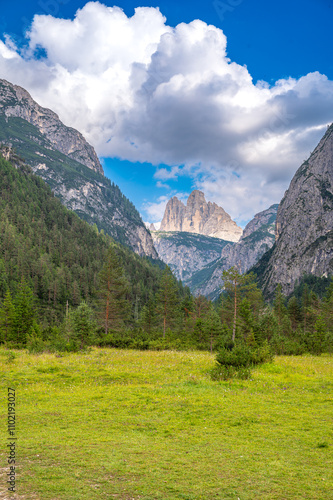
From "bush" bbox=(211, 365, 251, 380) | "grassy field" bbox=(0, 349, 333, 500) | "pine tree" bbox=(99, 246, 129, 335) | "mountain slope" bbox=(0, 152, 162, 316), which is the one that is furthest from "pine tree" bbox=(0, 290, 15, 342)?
"mountain slope" bbox=(0, 152, 162, 316)

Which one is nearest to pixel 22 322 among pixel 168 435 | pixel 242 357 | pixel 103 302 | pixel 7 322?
pixel 7 322

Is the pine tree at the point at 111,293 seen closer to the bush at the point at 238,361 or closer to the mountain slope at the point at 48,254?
the bush at the point at 238,361

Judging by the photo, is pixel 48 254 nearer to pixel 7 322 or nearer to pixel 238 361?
pixel 7 322

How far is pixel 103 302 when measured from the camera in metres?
47.9

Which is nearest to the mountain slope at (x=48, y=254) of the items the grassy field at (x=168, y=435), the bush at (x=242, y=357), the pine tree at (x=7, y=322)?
the pine tree at (x=7, y=322)

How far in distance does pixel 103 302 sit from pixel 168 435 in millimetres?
39229

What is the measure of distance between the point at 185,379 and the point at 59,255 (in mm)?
140459

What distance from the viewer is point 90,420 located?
11.6 metres

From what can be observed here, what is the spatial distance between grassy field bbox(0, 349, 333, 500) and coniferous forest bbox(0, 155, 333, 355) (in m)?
7.97

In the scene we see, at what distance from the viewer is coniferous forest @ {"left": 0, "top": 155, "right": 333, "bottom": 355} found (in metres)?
36.0

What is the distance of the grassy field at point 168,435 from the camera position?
654cm

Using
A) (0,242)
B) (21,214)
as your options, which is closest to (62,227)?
(21,214)

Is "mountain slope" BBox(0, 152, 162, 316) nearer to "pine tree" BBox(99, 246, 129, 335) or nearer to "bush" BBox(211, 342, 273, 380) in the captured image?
"pine tree" BBox(99, 246, 129, 335)

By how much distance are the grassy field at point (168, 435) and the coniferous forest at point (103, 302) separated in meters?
7.97
